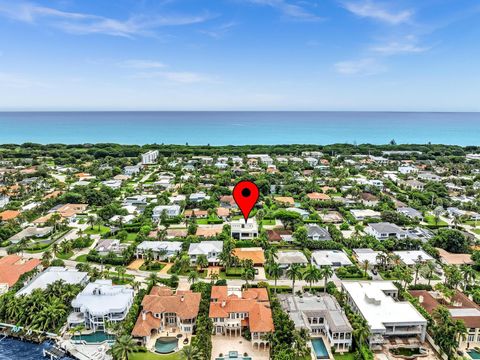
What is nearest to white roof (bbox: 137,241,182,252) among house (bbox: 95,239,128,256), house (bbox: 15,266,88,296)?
house (bbox: 95,239,128,256)

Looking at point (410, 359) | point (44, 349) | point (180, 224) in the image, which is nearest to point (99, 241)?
point (180, 224)

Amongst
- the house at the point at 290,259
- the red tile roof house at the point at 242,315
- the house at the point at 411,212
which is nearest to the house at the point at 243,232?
the house at the point at 290,259

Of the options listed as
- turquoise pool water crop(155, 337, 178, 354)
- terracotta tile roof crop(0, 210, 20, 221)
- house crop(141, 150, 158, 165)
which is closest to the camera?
turquoise pool water crop(155, 337, 178, 354)

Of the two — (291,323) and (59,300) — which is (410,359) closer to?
(291,323)

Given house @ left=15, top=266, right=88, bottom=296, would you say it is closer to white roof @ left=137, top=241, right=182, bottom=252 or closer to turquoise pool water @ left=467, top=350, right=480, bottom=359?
white roof @ left=137, top=241, right=182, bottom=252

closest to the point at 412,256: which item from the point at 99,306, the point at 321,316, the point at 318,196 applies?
the point at 321,316

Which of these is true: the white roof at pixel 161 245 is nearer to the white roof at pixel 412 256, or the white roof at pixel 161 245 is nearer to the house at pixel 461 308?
the house at pixel 461 308

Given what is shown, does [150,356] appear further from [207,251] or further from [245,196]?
[245,196]
